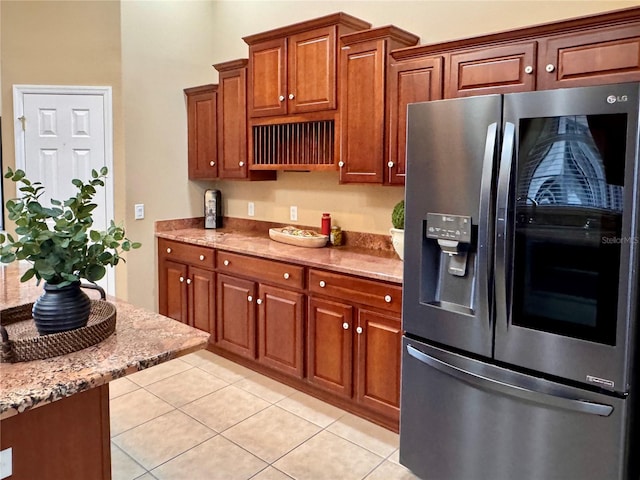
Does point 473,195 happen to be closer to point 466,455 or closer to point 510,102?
point 510,102

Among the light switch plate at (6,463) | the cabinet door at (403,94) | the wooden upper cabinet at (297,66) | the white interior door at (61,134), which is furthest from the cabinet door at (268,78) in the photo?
the light switch plate at (6,463)

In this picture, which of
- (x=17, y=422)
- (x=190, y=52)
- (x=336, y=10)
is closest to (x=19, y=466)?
(x=17, y=422)

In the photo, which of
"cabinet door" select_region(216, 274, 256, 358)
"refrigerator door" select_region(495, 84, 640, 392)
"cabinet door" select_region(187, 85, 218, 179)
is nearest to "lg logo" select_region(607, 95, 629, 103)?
"refrigerator door" select_region(495, 84, 640, 392)

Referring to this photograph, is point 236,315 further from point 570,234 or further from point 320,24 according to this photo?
point 570,234

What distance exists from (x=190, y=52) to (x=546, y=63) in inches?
122

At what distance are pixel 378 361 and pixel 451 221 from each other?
3.44ft

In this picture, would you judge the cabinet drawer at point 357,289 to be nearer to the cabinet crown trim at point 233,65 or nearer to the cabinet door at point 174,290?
the cabinet door at point 174,290

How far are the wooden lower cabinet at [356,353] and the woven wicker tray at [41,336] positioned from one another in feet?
4.70

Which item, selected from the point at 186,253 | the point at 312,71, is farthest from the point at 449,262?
the point at 186,253

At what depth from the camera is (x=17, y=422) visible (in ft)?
4.82

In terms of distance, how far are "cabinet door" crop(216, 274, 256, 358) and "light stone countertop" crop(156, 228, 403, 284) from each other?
0.26 metres

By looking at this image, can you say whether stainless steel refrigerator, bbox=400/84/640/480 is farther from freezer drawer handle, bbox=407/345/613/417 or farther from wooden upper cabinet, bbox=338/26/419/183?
wooden upper cabinet, bbox=338/26/419/183

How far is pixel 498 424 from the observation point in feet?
6.33

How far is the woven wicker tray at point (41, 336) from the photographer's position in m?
1.41
